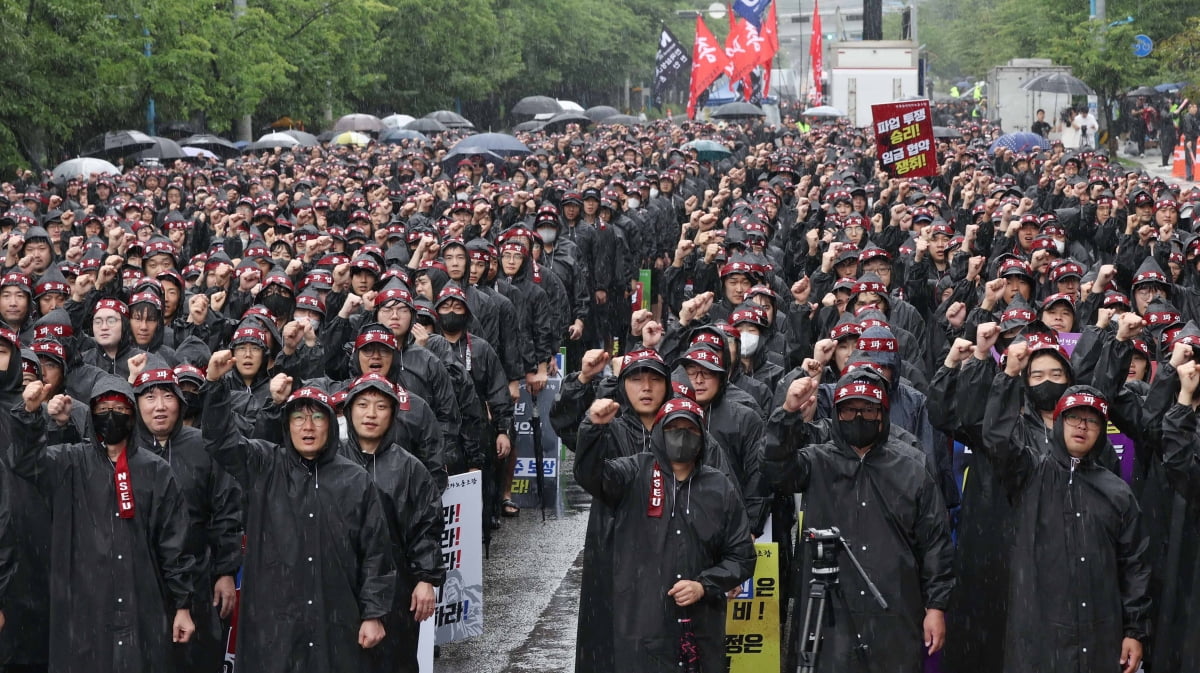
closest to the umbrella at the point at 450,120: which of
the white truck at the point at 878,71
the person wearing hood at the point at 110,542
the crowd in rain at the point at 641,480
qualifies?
the white truck at the point at 878,71

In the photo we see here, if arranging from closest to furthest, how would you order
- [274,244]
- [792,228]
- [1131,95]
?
[274,244], [792,228], [1131,95]

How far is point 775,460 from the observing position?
24.0 ft

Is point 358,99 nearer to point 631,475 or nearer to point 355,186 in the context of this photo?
point 355,186

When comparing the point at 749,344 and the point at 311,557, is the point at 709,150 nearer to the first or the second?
the point at 749,344

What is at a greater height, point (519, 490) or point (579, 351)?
point (579, 351)

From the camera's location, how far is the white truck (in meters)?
45.2

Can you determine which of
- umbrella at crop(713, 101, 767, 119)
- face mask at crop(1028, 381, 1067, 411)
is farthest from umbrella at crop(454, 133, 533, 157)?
face mask at crop(1028, 381, 1067, 411)

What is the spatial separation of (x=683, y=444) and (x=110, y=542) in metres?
2.46

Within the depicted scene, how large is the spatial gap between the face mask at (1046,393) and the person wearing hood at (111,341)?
5047 mm

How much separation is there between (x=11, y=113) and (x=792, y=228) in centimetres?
1677

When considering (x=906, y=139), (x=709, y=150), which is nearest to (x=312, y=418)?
(x=906, y=139)

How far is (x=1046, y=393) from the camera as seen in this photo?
781 cm

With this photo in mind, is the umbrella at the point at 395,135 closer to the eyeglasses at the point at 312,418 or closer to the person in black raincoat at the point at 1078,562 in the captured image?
the eyeglasses at the point at 312,418

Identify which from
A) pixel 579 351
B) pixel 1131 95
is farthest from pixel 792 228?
pixel 1131 95
